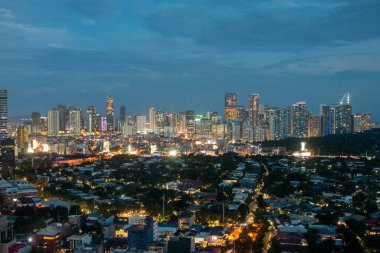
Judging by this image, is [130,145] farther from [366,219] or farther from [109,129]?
[366,219]

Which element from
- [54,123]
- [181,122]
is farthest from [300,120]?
[54,123]

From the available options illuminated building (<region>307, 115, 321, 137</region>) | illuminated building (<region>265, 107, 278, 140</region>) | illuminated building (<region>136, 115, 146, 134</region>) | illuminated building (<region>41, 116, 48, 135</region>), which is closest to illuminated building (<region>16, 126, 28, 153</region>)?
illuminated building (<region>41, 116, 48, 135</region>)

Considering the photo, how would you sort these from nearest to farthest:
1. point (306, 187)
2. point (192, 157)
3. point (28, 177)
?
point (306, 187)
point (28, 177)
point (192, 157)

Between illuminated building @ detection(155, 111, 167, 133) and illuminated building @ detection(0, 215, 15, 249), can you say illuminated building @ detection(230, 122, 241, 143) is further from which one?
illuminated building @ detection(0, 215, 15, 249)

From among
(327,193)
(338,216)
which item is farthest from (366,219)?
(327,193)

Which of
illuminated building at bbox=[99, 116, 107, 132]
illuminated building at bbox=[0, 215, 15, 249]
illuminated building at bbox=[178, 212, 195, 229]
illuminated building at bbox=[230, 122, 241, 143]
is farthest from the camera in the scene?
illuminated building at bbox=[99, 116, 107, 132]
